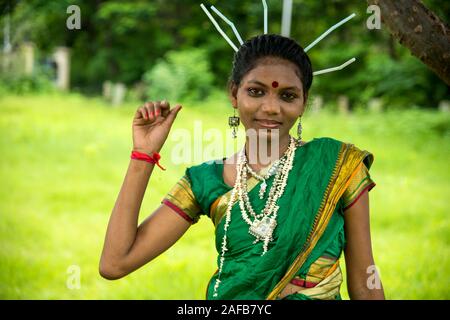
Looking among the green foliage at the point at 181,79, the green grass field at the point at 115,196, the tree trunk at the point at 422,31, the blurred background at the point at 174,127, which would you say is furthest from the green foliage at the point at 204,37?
the tree trunk at the point at 422,31

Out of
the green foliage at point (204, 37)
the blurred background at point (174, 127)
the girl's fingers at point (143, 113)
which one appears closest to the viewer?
the girl's fingers at point (143, 113)

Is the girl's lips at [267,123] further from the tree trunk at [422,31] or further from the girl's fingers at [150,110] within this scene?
the tree trunk at [422,31]

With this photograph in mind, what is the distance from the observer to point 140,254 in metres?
2.35

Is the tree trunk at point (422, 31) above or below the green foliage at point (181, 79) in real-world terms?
below

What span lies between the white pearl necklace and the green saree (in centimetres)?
2

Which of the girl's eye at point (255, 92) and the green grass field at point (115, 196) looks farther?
the green grass field at point (115, 196)

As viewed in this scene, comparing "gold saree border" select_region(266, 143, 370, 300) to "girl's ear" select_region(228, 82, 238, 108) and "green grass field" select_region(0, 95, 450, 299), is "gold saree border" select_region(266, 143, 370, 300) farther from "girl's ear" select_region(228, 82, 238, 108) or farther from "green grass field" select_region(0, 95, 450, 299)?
"green grass field" select_region(0, 95, 450, 299)

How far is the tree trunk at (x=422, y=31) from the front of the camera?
8.21 ft

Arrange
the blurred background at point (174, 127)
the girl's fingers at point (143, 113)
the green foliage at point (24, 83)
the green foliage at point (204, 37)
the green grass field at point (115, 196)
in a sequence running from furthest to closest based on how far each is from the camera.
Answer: the green foliage at point (204, 37) → the green foliage at point (24, 83) → the blurred background at point (174, 127) → the green grass field at point (115, 196) → the girl's fingers at point (143, 113)

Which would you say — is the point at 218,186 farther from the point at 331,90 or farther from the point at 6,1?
the point at 331,90

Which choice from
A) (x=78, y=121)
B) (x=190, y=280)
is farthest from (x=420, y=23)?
(x=78, y=121)

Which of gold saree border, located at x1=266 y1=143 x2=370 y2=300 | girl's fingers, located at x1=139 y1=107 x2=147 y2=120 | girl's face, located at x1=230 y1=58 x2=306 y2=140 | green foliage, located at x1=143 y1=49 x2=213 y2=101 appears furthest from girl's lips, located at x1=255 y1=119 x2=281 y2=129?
green foliage, located at x1=143 y1=49 x2=213 y2=101

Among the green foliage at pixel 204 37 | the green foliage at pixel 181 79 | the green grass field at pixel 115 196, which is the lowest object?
the green grass field at pixel 115 196
